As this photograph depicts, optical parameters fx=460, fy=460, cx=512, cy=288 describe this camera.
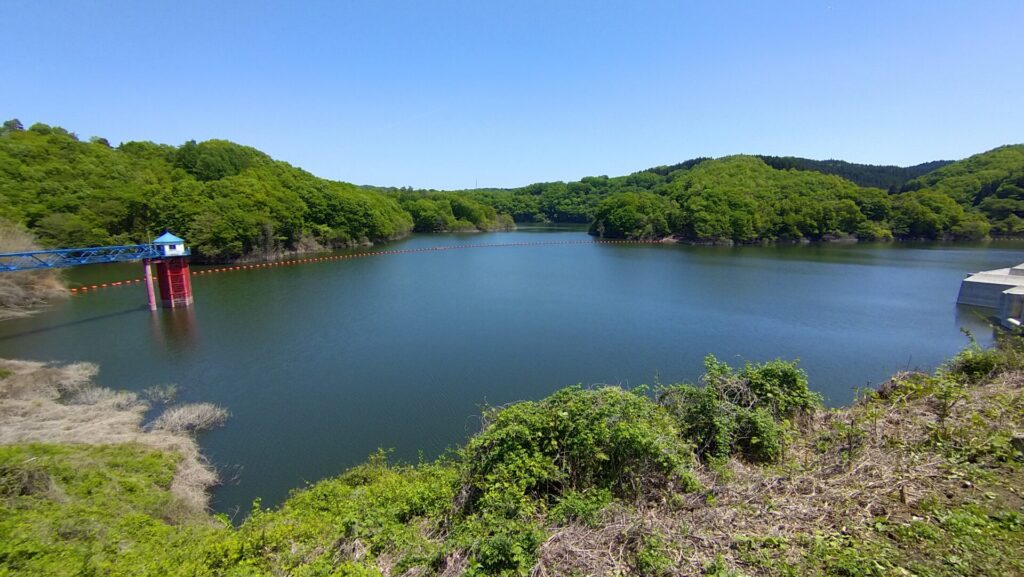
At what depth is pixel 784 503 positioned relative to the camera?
498 cm

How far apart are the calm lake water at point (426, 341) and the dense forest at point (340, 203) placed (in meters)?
7.69

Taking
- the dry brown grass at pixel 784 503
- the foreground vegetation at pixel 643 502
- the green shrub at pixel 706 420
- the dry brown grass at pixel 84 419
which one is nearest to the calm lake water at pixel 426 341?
the dry brown grass at pixel 84 419

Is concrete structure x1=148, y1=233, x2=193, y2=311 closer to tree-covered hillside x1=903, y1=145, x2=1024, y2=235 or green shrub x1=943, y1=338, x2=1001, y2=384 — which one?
green shrub x1=943, y1=338, x2=1001, y2=384

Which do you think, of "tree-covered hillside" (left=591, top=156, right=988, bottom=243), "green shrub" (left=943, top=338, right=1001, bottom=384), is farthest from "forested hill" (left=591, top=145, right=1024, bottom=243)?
"green shrub" (left=943, top=338, right=1001, bottom=384)

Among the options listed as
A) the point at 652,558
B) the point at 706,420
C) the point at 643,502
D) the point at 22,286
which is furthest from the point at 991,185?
the point at 22,286

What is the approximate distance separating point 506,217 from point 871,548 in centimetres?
10216

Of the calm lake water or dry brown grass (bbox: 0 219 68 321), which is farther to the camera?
dry brown grass (bbox: 0 219 68 321)

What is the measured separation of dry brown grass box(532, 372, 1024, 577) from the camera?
14.2 feet

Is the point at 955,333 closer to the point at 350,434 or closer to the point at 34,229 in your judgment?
the point at 350,434

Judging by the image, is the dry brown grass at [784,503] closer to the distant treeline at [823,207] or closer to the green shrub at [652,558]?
the green shrub at [652,558]

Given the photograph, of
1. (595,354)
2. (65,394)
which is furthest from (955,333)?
(65,394)

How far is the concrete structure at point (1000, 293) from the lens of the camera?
72.1ft

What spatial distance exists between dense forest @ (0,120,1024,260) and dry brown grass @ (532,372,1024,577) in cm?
4331

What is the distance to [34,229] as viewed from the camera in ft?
122
